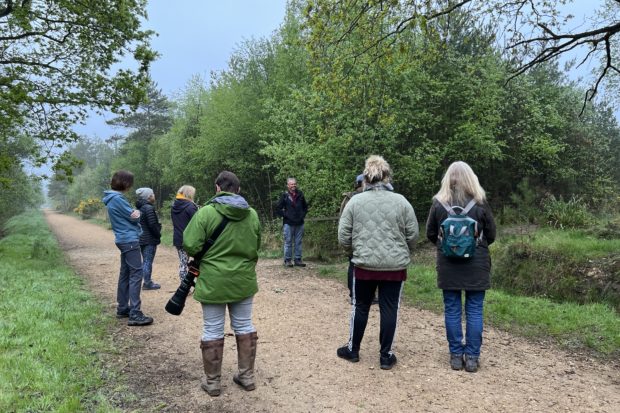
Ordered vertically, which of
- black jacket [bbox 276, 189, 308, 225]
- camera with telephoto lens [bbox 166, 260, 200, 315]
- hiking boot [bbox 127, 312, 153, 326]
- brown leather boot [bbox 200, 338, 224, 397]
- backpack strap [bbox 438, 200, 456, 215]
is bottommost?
hiking boot [bbox 127, 312, 153, 326]

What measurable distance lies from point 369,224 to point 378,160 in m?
0.68

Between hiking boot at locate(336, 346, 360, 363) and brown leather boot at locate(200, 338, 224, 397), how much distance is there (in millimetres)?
1399

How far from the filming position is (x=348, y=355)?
15.4ft

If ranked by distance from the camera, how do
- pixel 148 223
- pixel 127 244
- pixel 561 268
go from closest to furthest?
pixel 127 244 < pixel 148 223 < pixel 561 268

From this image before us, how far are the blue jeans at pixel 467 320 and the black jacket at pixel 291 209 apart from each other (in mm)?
6475

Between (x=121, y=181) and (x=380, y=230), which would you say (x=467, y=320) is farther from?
(x=121, y=181)

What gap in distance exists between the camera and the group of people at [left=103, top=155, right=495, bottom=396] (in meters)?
3.88

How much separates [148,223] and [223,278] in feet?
15.1

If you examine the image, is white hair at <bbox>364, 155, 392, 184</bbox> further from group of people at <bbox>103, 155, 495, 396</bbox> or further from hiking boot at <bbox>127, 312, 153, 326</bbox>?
hiking boot at <bbox>127, 312, 153, 326</bbox>

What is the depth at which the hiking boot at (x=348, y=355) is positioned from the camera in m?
4.66

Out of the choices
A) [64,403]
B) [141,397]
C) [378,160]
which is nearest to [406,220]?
[378,160]

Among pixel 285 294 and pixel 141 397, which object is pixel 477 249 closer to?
pixel 141 397

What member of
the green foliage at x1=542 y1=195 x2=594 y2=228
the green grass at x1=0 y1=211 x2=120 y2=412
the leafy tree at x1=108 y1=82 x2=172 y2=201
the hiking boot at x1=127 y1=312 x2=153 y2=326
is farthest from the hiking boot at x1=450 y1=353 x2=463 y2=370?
the leafy tree at x1=108 y1=82 x2=172 y2=201

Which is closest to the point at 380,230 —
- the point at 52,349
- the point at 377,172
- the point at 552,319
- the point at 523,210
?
the point at 377,172
